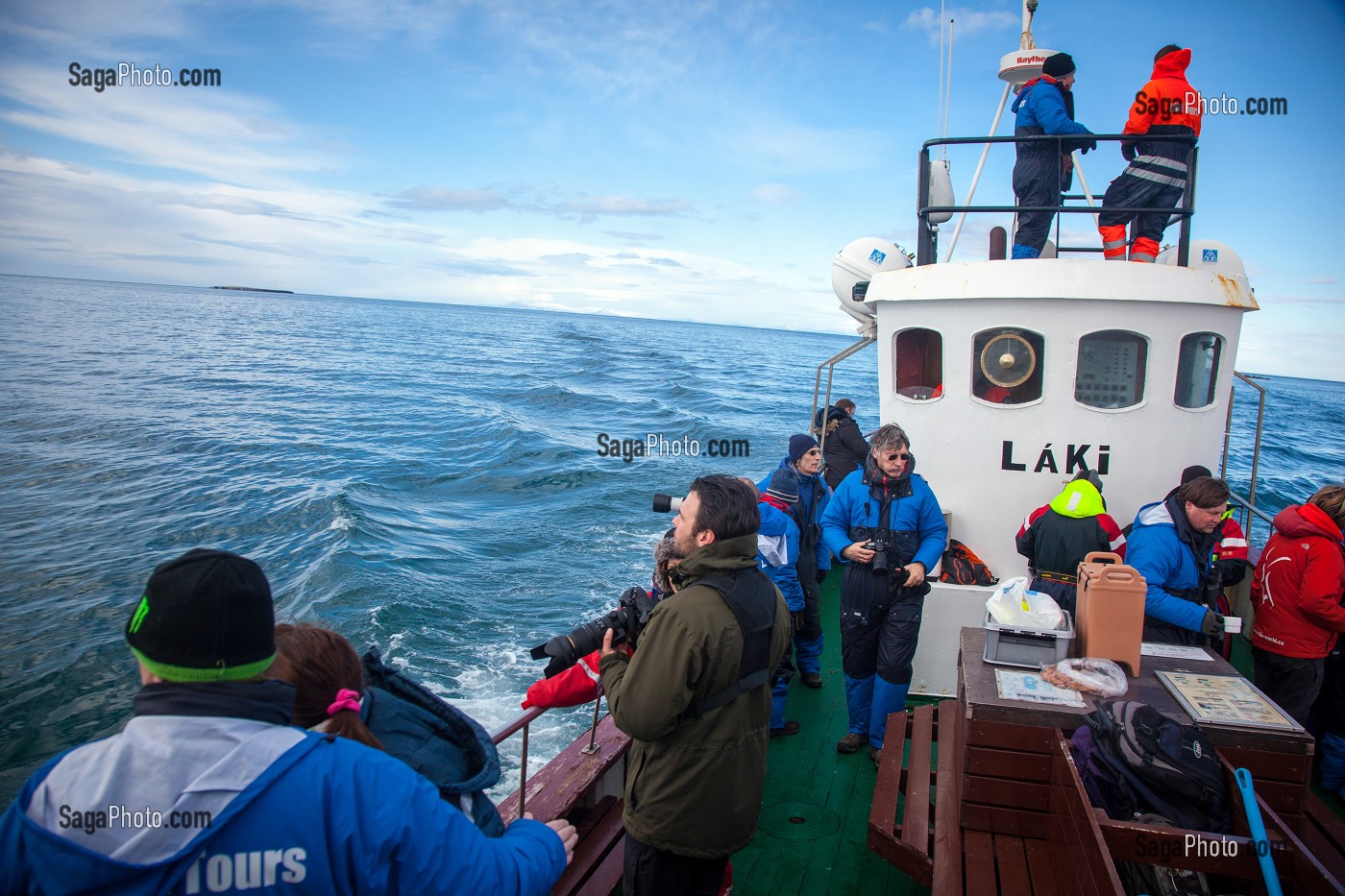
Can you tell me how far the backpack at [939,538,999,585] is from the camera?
524 cm

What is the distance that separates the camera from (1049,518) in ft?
14.3

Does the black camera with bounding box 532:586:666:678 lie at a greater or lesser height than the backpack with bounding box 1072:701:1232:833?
greater

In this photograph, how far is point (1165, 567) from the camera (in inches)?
150

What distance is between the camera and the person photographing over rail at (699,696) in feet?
7.25

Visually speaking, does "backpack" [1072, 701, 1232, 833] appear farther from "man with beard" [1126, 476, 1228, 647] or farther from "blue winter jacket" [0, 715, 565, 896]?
"blue winter jacket" [0, 715, 565, 896]

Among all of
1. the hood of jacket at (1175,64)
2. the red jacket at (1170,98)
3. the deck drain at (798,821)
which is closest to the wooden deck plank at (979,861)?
the deck drain at (798,821)

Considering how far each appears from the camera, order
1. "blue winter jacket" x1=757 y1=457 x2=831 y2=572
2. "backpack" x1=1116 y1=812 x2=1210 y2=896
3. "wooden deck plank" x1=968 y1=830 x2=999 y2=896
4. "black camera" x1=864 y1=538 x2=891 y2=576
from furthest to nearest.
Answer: "blue winter jacket" x1=757 y1=457 x2=831 y2=572 < "black camera" x1=864 y1=538 x2=891 y2=576 < "wooden deck plank" x1=968 y1=830 x2=999 y2=896 < "backpack" x1=1116 y1=812 x2=1210 y2=896

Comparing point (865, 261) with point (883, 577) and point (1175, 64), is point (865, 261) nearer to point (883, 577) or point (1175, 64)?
point (1175, 64)

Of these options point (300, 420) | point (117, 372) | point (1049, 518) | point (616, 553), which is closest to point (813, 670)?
point (1049, 518)

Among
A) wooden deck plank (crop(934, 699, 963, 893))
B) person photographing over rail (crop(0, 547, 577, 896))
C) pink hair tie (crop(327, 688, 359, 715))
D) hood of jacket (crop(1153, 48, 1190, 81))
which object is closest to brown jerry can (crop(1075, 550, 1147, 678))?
wooden deck plank (crop(934, 699, 963, 893))

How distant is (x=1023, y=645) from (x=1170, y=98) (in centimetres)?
429

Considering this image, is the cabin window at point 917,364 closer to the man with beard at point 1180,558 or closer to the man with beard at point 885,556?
the man with beard at point 885,556

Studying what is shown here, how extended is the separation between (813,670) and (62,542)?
444 inches

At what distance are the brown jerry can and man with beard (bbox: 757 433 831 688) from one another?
1945 millimetres
